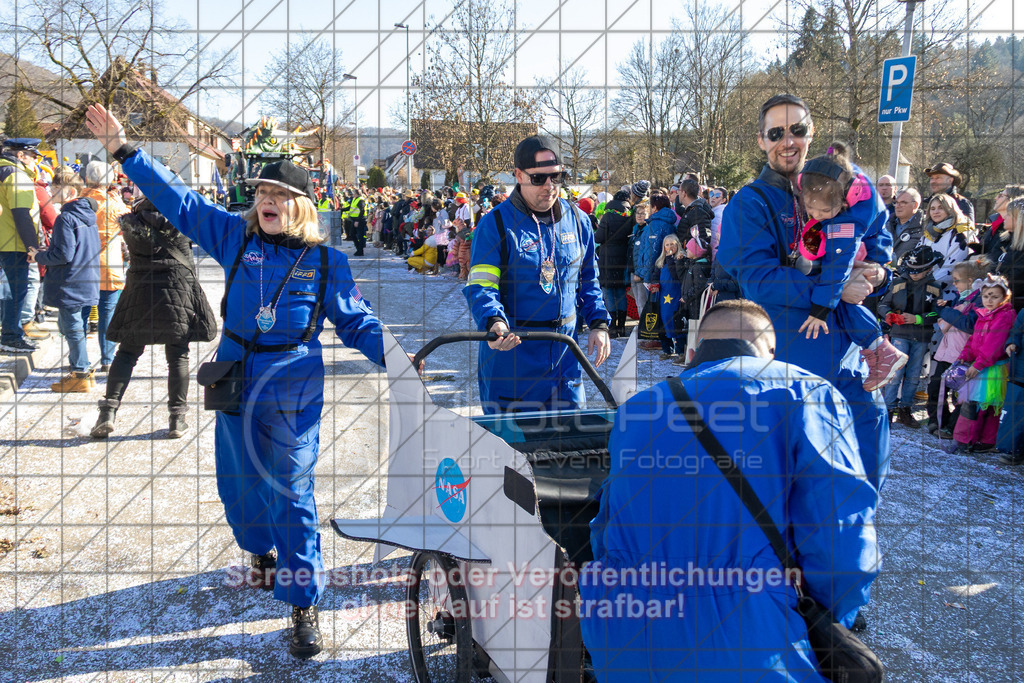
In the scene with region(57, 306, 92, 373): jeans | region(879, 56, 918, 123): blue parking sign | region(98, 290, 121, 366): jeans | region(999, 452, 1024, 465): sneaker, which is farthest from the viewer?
region(98, 290, 121, 366): jeans

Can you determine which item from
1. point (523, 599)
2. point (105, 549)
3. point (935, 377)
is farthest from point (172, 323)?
point (935, 377)

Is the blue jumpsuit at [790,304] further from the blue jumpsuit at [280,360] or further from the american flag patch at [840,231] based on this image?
the blue jumpsuit at [280,360]

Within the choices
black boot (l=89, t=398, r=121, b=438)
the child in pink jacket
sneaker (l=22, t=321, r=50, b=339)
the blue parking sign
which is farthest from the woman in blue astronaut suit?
sneaker (l=22, t=321, r=50, b=339)

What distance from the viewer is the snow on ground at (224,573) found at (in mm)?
2996

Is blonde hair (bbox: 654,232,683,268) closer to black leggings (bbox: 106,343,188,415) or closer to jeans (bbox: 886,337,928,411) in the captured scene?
jeans (bbox: 886,337,928,411)

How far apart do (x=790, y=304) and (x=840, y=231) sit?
283 millimetres

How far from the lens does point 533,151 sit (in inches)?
133

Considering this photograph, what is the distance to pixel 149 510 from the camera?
4.34m

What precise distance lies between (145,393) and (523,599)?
546 centimetres

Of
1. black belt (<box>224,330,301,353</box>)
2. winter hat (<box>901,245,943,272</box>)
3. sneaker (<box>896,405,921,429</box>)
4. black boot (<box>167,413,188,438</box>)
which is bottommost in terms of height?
black boot (<box>167,413,188,438</box>)

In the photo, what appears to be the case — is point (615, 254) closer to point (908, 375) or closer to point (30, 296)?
point (908, 375)

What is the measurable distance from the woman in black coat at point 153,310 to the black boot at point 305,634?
283 centimetres

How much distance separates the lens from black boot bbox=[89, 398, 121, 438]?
543cm

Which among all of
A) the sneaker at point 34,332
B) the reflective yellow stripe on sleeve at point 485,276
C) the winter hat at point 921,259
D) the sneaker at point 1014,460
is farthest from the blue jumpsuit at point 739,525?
the sneaker at point 34,332
